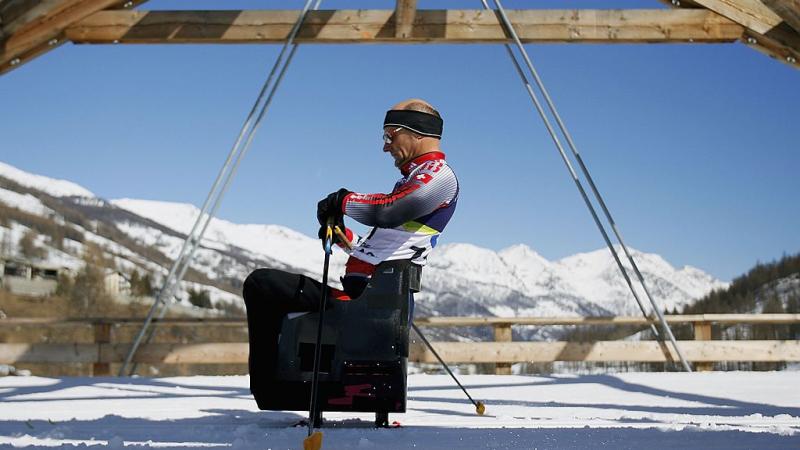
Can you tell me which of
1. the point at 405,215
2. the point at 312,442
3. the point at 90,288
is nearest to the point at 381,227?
the point at 405,215

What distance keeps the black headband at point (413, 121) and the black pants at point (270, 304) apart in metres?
0.54

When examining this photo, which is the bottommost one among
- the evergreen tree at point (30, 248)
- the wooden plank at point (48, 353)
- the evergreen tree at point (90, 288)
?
the wooden plank at point (48, 353)

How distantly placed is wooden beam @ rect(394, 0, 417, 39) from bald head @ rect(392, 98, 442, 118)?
272cm

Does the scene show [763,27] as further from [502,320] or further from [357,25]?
[502,320]

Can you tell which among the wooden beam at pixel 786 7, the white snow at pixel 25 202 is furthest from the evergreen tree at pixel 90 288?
the wooden beam at pixel 786 7

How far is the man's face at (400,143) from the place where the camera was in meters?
2.85

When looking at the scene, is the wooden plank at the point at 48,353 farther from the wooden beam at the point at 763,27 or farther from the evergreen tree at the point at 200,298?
the evergreen tree at the point at 200,298

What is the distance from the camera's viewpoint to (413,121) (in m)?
2.84

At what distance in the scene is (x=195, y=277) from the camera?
10856 cm

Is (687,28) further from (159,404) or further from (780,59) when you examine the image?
(159,404)

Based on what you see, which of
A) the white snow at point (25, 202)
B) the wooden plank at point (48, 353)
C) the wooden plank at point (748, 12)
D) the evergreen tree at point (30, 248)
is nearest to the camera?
the wooden plank at point (748, 12)

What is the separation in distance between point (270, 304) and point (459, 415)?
4.30 ft

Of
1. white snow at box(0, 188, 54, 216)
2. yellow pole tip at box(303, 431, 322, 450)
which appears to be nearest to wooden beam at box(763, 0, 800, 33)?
yellow pole tip at box(303, 431, 322, 450)

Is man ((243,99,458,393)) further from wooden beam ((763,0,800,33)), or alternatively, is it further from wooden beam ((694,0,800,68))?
wooden beam ((694,0,800,68))
